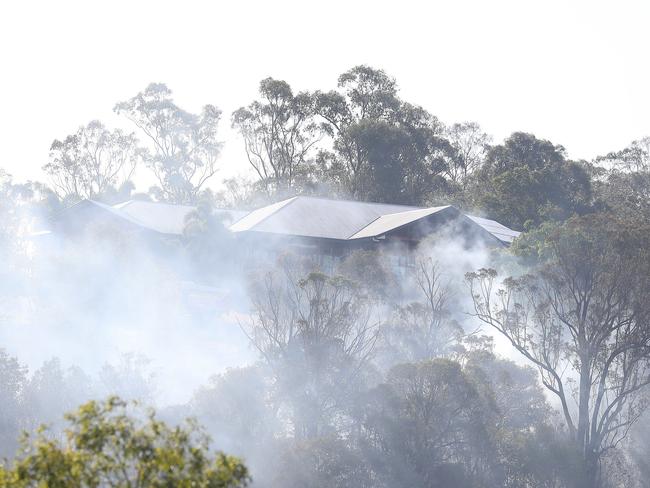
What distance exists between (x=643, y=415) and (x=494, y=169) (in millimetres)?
43240

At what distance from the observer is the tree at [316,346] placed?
26781mm

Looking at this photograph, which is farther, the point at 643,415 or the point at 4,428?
the point at 643,415

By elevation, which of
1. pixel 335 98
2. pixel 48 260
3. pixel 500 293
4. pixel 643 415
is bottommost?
pixel 643 415

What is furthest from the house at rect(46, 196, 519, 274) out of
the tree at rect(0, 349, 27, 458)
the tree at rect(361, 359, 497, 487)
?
the tree at rect(361, 359, 497, 487)

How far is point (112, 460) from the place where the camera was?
9.09m

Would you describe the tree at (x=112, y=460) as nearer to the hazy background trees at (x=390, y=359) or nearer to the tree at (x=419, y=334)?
the hazy background trees at (x=390, y=359)

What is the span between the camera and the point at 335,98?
7388cm

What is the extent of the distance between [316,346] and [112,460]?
62.3ft

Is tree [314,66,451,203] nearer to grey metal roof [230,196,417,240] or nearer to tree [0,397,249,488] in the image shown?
grey metal roof [230,196,417,240]

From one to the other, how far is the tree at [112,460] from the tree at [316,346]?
17145 millimetres

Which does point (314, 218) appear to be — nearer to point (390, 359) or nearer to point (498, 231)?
point (498, 231)

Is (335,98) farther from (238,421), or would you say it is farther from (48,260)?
(238,421)

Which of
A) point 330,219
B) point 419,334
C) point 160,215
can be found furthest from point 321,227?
point 419,334

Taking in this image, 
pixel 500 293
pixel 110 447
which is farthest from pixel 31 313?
pixel 110 447
